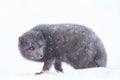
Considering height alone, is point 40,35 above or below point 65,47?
above

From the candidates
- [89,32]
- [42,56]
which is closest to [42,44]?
[42,56]

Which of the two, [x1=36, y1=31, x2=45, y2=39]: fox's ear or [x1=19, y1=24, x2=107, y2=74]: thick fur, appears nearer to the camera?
[x1=19, y1=24, x2=107, y2=74]: thick fur

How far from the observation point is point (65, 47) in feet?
31.0

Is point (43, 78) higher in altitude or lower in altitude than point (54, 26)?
lower

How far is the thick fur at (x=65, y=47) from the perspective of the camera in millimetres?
9453

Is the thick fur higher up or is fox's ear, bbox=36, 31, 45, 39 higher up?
fox's ear, bbox=36, 31, 45, 39

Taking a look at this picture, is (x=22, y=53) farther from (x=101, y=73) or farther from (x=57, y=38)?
(x=101, y=73)

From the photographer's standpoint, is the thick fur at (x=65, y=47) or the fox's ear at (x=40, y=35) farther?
the fox's ear at (x=40, y=35)

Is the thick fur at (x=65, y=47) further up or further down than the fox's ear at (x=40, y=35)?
further down

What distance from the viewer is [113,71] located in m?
8.11

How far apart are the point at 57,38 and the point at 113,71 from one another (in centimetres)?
174

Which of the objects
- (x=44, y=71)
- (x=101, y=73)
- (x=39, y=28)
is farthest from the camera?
Answer: (x=39, y=28)

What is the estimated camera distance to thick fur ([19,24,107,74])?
9453 millimetres

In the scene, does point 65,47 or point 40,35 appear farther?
point 40,35
